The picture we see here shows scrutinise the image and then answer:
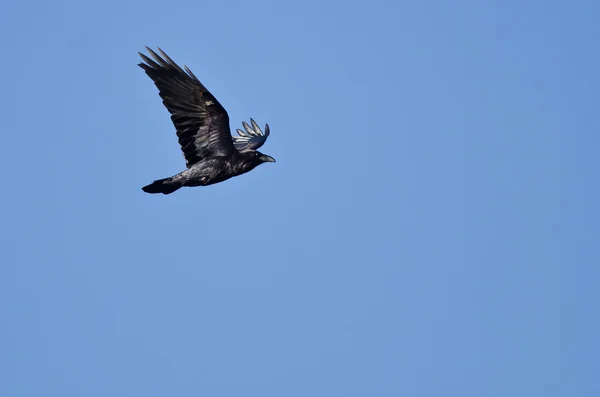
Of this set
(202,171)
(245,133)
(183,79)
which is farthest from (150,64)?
(245,133)

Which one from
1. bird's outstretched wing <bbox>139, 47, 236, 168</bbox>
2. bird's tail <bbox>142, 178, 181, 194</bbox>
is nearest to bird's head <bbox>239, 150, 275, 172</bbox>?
bird's outstretched wing <bbox>139, 47, 236, 168</bbox>

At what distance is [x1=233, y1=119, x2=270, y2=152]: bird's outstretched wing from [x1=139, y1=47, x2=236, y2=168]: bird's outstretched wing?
69.5 inches

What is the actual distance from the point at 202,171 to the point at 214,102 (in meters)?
1.67

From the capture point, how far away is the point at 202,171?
22703 millimetres

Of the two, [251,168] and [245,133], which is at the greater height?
[245,133]

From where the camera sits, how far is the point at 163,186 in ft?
73.4

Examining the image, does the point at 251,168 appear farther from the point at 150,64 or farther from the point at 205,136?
the point at 150,64

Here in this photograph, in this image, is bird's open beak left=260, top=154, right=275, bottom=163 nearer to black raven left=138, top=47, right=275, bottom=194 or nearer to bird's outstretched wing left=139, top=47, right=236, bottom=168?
black raven left=138, top=47, right=275, bottom=194

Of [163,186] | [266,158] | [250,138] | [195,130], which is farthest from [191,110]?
[250,138]

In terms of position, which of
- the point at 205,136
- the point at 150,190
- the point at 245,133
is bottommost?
the point at 150,190

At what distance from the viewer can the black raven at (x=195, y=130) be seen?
21.8 metres

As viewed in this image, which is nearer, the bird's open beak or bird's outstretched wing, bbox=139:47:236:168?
bird's outstretched wing, bbox=139:47:236:168

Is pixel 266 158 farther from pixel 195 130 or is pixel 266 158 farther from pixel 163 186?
pixel 163 186

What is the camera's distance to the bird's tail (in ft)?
72.8
